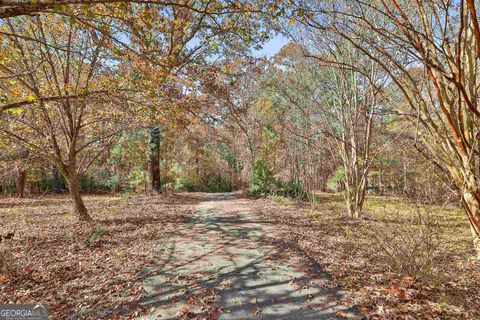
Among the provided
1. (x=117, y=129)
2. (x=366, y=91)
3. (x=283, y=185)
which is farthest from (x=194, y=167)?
(x=366, y=91)

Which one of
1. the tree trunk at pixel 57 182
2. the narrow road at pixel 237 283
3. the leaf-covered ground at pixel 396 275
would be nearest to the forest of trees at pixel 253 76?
the leaf-covered ground at pixel 396 275

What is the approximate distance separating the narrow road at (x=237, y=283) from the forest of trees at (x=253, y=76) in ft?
6.20

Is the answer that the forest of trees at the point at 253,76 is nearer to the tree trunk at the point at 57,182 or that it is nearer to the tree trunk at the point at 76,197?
the tree trunk at the point at 76,197

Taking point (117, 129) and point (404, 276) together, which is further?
point (117, 129)

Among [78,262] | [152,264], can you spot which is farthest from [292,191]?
[78,262]

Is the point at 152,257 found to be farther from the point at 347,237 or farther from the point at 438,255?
the point at 438,255

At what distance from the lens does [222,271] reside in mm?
3791

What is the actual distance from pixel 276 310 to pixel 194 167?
68.6 ft

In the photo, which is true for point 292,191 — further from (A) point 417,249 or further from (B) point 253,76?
(A) point 417,249

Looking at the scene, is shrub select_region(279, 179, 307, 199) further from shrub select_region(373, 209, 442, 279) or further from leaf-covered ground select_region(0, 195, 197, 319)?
shrub select_region(373, 209, 442, 279)

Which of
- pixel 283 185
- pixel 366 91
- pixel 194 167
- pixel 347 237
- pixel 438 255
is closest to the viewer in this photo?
pixel 438 255

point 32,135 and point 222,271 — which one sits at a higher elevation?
point 32,135

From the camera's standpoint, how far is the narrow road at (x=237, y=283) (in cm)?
282

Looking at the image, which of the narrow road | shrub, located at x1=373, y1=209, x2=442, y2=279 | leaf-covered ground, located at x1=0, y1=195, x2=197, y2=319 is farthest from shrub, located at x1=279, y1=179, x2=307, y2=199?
shrub, located at x1=373, y1=209, x2=442, y2=279
